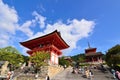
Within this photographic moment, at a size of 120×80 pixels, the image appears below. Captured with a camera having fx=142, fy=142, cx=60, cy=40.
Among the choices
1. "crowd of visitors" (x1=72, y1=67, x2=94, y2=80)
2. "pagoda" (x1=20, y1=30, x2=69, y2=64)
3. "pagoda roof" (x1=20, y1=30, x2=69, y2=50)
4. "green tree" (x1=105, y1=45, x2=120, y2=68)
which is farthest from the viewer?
"pagoda roof" (x1=20, y1=30, x2=69, y2=50)

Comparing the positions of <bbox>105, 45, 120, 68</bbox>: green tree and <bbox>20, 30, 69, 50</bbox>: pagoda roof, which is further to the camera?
<bbox>20, 30, 69, 50</bbox>: pagoda roof

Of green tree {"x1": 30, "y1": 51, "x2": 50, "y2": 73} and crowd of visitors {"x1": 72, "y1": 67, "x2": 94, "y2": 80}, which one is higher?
green tree {"x1": 30, "y1": 51, "x2": 50, "y2": 73}

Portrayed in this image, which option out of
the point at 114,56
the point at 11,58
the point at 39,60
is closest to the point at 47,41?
the point at 39,60

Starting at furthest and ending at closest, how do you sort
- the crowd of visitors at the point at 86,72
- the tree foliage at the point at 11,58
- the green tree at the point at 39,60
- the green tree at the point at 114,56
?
the tree foliage at the point at 11,58
the green tree at the point at 114,56
the green tree at the point at 39,60
the crowd of visitors at the point at 86,72

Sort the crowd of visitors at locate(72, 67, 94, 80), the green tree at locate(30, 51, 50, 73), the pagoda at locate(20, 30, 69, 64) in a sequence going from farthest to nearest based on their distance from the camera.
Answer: the pagoda at locate(20, 30, 69, 64), the green tree at locate(30, 51, 50, 73), the crowd of visitors at locate(72, 67, 94, 80)

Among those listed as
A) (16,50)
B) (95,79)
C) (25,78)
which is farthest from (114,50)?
(16,50)

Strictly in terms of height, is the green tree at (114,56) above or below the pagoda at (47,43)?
below

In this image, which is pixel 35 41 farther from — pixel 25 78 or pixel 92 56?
pixel 92 56

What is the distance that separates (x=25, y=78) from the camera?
831 inches

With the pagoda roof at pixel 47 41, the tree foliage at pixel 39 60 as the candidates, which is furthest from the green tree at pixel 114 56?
the tree foliage at pixel 39 60

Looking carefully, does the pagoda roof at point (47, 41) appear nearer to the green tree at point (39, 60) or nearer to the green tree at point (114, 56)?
the green tree at point (39, 60)

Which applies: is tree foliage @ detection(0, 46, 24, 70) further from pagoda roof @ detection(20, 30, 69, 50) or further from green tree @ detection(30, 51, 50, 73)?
green tree @ detection(30, 51, 50, 73)

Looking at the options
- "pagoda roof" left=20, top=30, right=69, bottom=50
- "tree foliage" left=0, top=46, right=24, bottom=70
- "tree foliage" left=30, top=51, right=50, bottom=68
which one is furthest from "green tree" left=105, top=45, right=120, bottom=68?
"tree foliage" left=0, top=46, right=24, bottom=70

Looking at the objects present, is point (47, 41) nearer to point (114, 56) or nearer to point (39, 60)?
point (39, 60)
